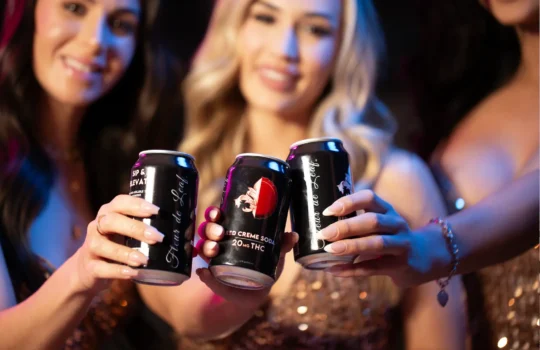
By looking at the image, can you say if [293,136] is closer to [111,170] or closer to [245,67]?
[245,67]

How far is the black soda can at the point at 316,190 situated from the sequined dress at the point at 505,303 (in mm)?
494

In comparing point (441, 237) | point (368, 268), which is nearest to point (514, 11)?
point (441, 237)

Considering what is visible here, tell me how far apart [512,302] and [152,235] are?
0.76 meters

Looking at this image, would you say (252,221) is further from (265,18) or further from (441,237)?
(265,18)

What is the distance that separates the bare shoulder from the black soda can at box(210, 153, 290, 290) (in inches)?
17.5

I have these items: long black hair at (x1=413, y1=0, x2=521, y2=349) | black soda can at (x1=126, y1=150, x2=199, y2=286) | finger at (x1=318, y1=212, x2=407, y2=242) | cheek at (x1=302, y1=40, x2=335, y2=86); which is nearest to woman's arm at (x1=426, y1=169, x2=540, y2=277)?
long black hair at (x1=413, y1=0, x2=521, y2=349)

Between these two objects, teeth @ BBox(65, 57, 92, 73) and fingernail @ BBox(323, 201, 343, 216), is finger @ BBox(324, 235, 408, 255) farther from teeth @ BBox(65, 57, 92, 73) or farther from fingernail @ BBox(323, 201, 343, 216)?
teeth @ BBox(65, 57, 92, 73)

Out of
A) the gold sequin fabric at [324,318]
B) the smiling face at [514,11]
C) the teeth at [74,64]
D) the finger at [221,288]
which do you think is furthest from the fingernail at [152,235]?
the smiling face at [514,11]

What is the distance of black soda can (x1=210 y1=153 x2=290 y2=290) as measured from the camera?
0.71m

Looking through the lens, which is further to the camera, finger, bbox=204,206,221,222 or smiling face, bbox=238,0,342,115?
smiling face, bbox=238,0,342,115

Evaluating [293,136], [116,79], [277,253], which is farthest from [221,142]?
[277,253]

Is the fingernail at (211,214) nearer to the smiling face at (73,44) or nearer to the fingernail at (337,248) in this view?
the fingernail at (337,248)

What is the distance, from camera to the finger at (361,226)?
0.71 meters

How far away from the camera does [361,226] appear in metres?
0.73
